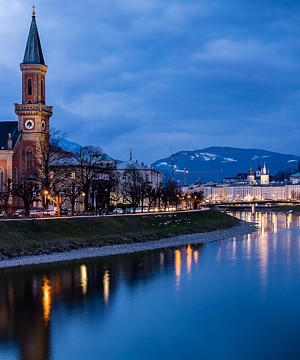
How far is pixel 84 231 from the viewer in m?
57.9

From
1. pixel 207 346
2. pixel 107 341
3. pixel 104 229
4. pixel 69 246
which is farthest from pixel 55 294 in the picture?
pixel 104 229

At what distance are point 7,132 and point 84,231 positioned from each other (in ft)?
110

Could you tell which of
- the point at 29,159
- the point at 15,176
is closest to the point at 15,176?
the point at 15,176

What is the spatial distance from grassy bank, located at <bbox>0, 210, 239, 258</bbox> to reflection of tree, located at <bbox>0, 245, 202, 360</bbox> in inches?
217

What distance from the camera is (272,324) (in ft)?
91.7

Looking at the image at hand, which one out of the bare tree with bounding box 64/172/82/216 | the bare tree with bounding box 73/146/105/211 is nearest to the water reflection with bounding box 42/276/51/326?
the bare tree with bounding box 64/172/82/216

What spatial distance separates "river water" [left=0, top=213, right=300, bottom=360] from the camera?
24.4 meters

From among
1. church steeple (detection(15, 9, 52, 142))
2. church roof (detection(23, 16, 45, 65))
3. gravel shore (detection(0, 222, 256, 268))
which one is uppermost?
church roof (detection(23, 16, 45, 65))

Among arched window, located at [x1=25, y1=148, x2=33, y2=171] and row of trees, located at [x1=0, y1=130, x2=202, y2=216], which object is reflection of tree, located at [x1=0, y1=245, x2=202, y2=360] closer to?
row of trees, located at [x1=0, y1=130, x2=202, y2=216]

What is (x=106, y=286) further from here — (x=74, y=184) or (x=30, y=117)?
(x=30, y=117)

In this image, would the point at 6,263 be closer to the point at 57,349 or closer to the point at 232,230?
the point at 57,349

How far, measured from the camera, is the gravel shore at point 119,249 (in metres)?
43.5

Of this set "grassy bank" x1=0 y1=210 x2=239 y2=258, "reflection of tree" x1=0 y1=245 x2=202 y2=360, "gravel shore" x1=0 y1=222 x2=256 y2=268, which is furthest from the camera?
"grassy bank" x1=0 y1=210 x2=239 y2=258

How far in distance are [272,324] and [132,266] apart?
1749 centimetres
